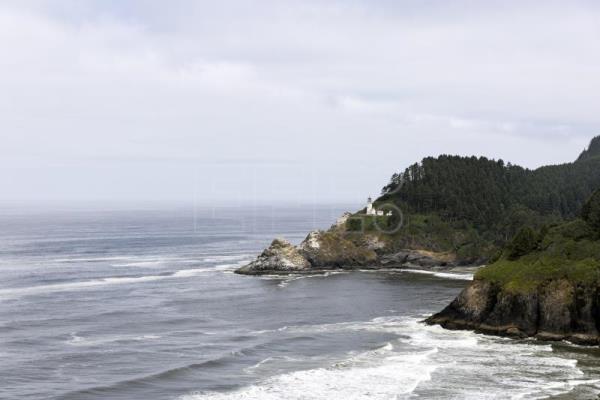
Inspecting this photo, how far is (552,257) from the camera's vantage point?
80.1 meters

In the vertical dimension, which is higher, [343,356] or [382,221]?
[382,221]

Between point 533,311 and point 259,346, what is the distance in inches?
1116

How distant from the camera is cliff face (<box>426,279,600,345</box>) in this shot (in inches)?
2808

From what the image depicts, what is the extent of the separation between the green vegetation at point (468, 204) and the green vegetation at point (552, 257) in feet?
178

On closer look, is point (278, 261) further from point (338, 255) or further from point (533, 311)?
point (533, 311)

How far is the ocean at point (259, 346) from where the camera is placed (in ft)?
183

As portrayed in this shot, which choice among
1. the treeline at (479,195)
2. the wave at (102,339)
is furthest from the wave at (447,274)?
the wave at (102,339)

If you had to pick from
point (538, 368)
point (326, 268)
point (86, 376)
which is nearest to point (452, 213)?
point (326, 268)

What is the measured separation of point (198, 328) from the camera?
82.8m

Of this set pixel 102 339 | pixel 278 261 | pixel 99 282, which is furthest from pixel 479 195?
pixel 102 339

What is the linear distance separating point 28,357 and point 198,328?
2073 centimetres

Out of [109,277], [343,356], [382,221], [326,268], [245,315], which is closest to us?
[343,356]

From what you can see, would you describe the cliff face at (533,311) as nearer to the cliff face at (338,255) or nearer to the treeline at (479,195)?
the cliff face at (338,255)

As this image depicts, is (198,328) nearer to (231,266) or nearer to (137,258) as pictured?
(231,266)
